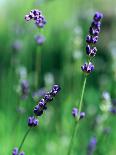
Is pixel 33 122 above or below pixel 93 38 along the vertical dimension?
below

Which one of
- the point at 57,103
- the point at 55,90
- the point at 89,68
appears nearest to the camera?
the point at 55,90

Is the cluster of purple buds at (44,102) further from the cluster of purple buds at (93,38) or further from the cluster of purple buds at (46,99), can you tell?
the cluster of purple buds at (93,38)

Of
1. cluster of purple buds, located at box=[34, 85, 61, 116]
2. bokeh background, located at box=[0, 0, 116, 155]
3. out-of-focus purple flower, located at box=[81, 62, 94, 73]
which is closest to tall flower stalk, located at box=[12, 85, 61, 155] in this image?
cluster of purple buds, located at box=[34, 85, 61, 116]

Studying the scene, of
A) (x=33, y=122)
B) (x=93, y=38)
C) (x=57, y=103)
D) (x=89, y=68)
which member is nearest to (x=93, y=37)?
(x=93, y=38)

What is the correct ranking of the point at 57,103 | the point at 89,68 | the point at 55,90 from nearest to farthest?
the point at 55,90, the point at 89,68, the point at 57,103

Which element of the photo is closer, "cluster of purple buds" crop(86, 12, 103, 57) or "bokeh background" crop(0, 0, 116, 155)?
"cluster of purple buds" crop(86, 12, 103, 57)

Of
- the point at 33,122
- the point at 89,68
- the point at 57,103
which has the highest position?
the point at 57,103

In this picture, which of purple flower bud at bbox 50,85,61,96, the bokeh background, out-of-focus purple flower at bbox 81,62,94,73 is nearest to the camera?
purple flower bud at bbox 50,85,61,96

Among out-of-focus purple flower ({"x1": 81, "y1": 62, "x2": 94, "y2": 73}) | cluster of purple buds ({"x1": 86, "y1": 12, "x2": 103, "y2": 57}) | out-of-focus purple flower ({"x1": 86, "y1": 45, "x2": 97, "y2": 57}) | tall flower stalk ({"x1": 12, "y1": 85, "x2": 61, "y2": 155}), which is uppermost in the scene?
cluster of purple buds ({"x1": 86, "y1": 12, "x2": 103, "y2": 57})

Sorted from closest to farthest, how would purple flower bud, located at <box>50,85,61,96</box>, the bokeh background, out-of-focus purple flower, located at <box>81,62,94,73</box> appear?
purple flower bud, located at <box>50,85,61,96</box>, out-of-focus purple flower, located at <box>81,62,94,73</box>, the bokeh background

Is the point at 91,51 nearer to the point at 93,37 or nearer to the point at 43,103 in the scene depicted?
the point at 93,37

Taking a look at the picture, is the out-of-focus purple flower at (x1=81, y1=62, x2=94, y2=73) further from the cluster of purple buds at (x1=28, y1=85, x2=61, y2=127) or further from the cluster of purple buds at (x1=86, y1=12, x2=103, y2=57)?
the cluster of purple buds at (x1=28, y1=85, x2=61, y2=127)

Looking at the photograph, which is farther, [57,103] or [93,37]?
[57,103]

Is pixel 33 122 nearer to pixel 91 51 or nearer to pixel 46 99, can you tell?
pixel 46 99
